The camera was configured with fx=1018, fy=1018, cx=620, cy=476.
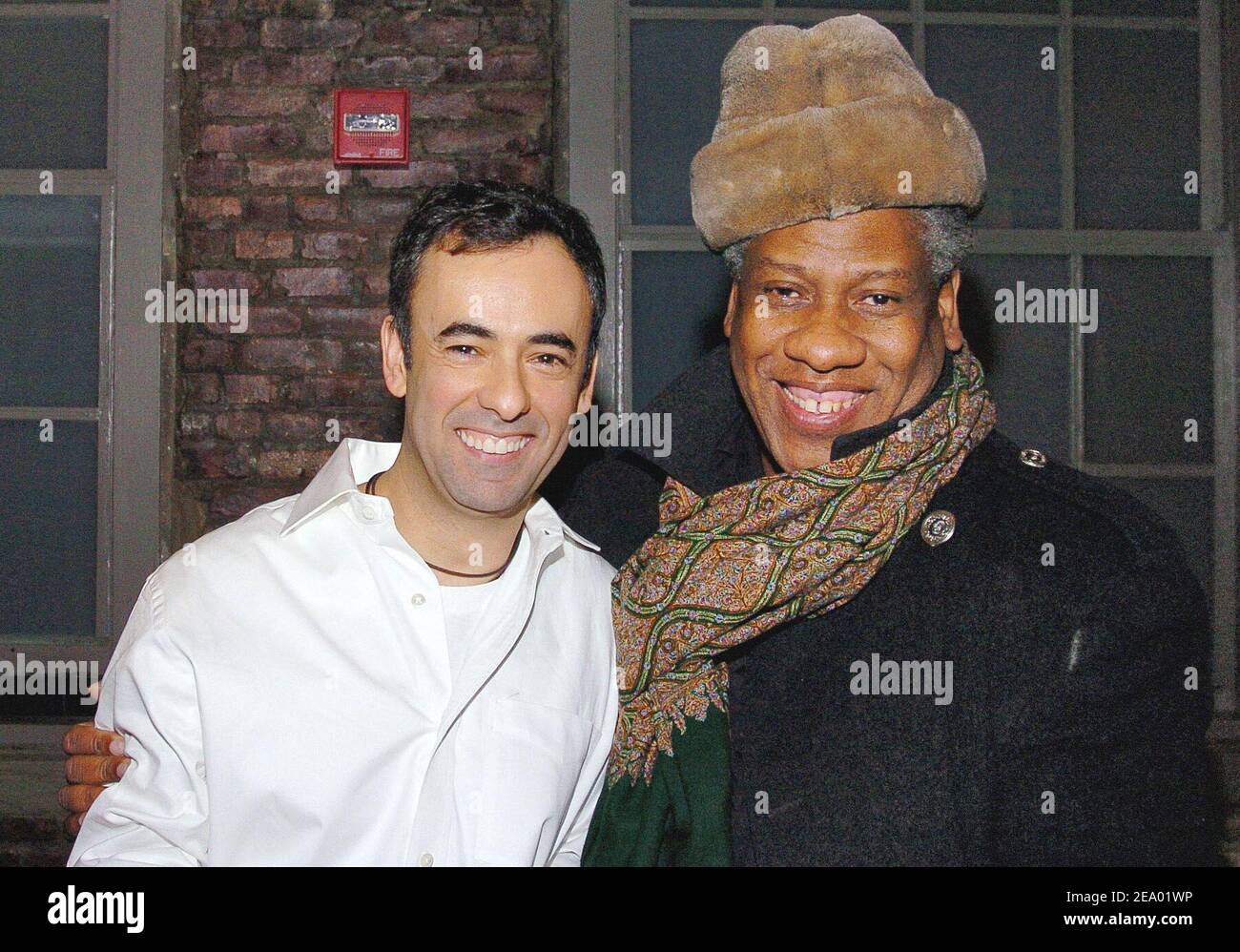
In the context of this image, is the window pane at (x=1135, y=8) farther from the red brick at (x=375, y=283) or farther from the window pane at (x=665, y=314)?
the red brick at (x=375, y=283)

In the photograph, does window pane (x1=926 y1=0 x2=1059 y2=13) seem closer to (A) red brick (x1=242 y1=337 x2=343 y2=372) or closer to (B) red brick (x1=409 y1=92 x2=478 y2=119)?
(B) red brick (x1=409 y1=92 x2=478 y2=119)

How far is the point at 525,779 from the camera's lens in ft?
4.82

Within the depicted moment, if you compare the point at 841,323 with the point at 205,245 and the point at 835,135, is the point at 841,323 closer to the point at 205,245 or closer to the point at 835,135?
the point at 835,135

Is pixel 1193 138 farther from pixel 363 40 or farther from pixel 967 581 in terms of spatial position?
pixel 363 40

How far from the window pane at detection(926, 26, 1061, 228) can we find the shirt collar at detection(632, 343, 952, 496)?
142cm

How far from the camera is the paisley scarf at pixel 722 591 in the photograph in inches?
60.4

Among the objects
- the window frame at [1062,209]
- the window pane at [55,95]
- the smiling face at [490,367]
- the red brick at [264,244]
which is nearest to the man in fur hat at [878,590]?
the smiling face at [490,367]

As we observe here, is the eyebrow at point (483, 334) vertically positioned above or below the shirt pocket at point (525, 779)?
above

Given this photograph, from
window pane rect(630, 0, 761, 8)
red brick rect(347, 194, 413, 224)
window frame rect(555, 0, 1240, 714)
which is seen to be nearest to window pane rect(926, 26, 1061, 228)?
window frame rect(555, 0, 1240, 714)

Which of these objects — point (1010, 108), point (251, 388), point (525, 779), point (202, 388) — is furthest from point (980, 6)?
point (525, 779)

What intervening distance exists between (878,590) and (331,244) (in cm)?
184

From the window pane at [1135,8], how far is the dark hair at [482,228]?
84.2 inches

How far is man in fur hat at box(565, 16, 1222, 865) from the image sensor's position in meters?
1.40
